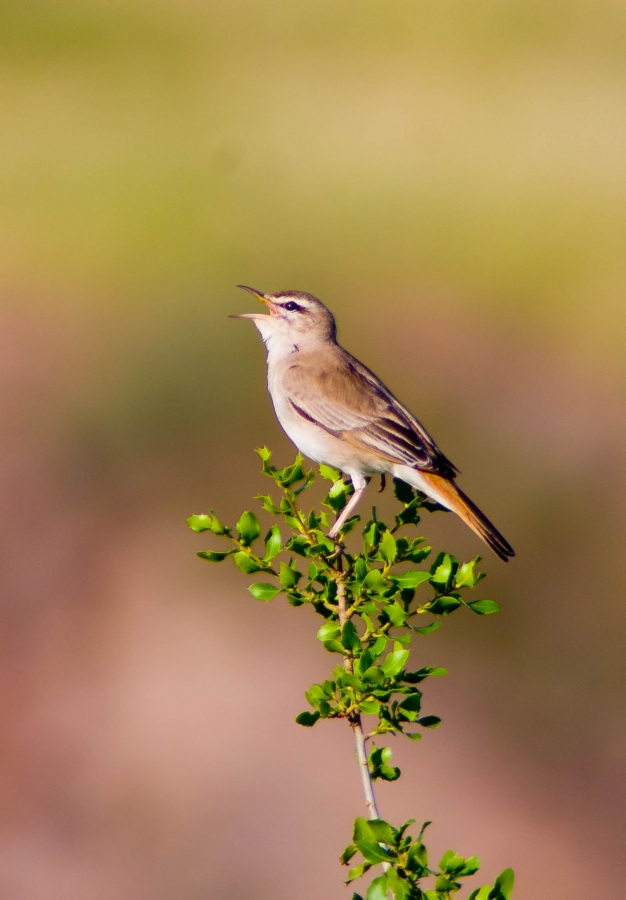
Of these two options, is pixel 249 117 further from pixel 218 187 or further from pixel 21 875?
pixel 21 875

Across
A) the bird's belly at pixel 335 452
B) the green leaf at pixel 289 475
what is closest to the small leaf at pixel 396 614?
the green leaf at pixel 289 475

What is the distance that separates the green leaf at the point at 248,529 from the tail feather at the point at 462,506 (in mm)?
1894

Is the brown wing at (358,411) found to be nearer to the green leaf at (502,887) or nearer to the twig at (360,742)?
the twig at (360,742)

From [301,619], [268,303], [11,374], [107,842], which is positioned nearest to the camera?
[268,303]

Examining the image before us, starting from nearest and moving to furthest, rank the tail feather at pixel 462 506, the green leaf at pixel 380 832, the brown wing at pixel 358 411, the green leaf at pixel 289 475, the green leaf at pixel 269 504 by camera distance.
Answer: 1. the green leaf at pixel 380 832
2. the green leaf at pixel 269 504
3. the green leaf at pixel 289 475
4. the tail feather at pixel 462 506
5. the brown wing at pixel 358 411

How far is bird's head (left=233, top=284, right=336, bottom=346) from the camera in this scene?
675 centimetres

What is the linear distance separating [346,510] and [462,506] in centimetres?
65

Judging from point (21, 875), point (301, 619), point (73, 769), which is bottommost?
point (21, 875)

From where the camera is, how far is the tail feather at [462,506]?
5.39 metres

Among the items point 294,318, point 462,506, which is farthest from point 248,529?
point 294,318

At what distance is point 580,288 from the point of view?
16.0 meters

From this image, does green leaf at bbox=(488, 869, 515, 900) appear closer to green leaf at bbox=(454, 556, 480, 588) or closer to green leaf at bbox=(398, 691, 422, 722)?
green leaf at bbox=(398, 691, 422, 722)

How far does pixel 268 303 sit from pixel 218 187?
1058cm

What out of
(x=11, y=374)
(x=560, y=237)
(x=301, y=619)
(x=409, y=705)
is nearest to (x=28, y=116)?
(x=11, y=374)
